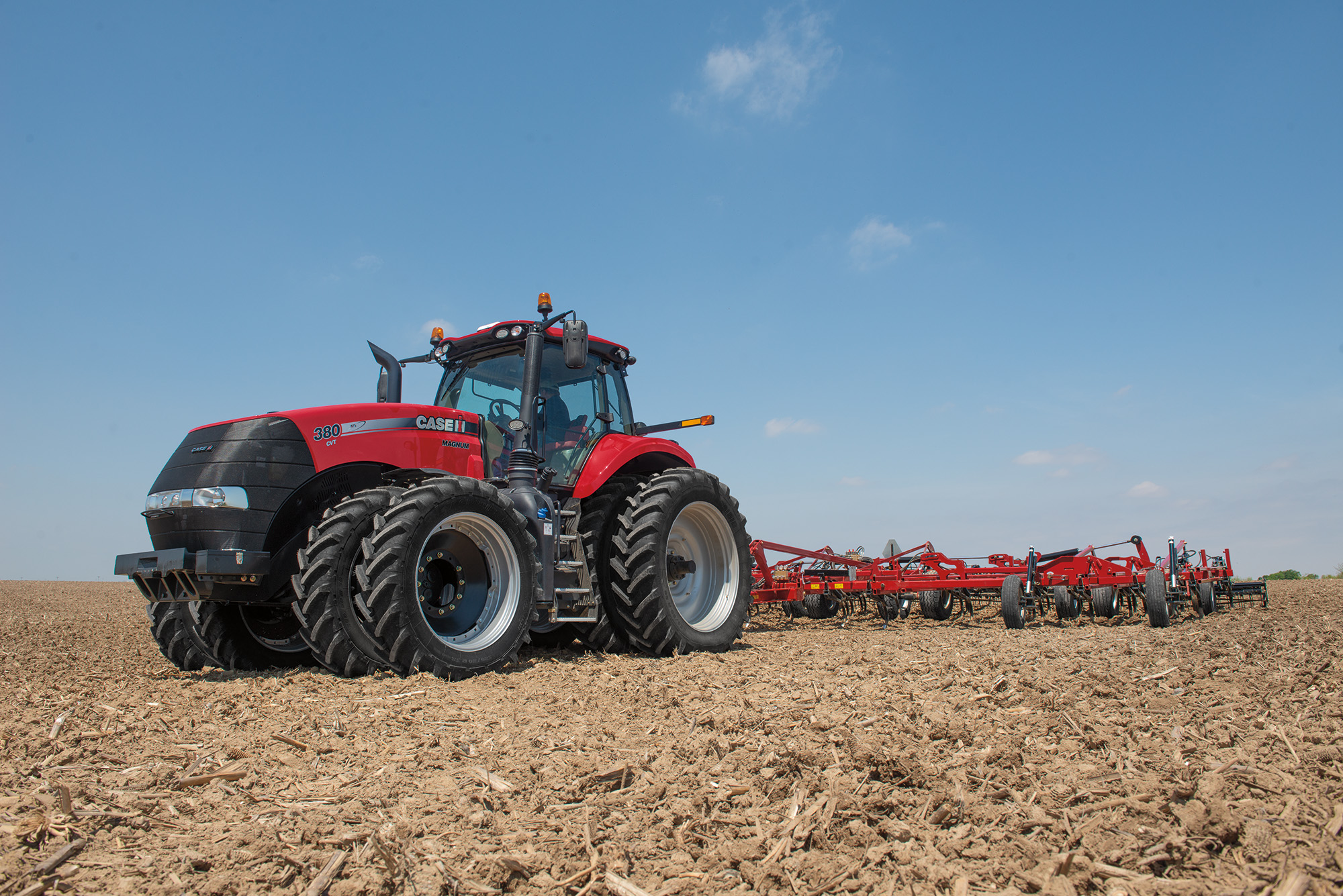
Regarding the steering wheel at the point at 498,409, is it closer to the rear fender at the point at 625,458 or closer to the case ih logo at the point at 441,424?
the case ih logo at the point at 441,424

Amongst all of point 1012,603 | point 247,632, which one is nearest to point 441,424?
point 247,632

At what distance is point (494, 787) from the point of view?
2.63 meters

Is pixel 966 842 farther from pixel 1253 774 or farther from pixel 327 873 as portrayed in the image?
pixel 327 873

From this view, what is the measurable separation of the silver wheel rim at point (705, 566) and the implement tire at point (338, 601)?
280cm

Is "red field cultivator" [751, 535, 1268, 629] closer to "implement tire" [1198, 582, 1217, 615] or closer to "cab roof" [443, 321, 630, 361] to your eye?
"implement tire" [1198, 582, 1217, 615]

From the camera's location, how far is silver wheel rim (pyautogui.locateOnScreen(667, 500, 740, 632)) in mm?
6824

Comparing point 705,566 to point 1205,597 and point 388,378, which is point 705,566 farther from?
point 1205,597

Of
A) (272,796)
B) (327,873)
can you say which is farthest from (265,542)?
(327,873)

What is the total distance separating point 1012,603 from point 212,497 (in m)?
7.97

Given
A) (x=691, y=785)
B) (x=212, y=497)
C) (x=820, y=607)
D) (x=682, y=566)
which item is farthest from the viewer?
(x=820, y=607)

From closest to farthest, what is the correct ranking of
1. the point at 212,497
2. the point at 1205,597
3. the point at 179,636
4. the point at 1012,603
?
the point at 212,497 → the point at 179,636 → the point at 1012,603 → the point at 1205,597

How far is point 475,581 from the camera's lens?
17.0 feet

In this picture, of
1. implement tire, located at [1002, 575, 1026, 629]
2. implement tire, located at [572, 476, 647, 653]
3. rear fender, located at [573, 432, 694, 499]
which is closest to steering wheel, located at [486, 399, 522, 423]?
rear fender, located at [573, 432, 694, 499]

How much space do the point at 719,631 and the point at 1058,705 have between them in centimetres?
344
